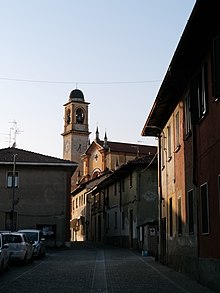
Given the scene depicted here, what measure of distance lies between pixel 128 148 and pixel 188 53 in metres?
69.3

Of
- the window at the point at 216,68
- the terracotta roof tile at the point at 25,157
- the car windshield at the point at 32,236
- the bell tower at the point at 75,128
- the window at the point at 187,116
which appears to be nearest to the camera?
the window at the point at 216,68

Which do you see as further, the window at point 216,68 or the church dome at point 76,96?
the church dome at point 76,96

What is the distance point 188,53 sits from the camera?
15.5 m

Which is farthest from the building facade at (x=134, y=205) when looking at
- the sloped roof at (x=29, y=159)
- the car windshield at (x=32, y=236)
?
the car windshield at (x=32, y=236)

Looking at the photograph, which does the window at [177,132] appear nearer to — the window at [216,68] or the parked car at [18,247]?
the parked car at [18,247]

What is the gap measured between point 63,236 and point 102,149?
41.6 meters

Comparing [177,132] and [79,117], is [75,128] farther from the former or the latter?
[177,132]

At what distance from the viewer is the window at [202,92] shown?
15289mm

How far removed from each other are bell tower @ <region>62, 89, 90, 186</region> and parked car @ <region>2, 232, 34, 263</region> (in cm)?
7637

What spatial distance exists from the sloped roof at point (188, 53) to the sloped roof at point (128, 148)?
58830 millimetres

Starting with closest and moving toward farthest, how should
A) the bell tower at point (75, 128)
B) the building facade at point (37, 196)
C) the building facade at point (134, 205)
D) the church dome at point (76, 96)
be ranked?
the building facade at point (134, 205), the building facade at point (37, 196), the bell tower at point (75, 128), the church dome at point (76, 96)

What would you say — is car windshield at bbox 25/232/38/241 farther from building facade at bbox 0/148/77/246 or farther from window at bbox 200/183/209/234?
window at bbox 200/183/209/234

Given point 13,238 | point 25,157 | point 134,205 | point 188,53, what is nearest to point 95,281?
point 188,53

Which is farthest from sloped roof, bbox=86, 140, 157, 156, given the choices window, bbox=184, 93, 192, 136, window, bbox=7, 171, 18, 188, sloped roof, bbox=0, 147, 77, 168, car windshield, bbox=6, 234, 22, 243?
window, bbox=184, 93, 192, 136
